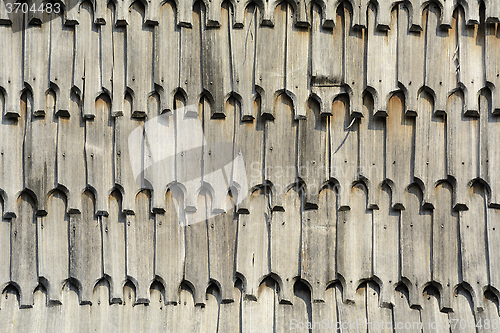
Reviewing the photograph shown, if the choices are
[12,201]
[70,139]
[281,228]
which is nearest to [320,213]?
[281,228]

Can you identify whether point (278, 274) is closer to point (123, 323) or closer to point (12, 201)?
point (123, 323)

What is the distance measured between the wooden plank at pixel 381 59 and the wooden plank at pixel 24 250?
91.4 inches

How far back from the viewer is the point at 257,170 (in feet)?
13.1

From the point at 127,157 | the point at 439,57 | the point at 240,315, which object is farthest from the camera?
the point at 439,57

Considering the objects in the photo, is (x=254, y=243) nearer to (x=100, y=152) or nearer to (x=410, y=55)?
(x=100, y=152)

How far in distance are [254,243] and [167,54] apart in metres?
1.34

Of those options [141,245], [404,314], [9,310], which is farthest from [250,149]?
[9,310]

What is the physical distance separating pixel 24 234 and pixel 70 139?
0.67m

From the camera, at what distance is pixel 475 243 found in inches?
157

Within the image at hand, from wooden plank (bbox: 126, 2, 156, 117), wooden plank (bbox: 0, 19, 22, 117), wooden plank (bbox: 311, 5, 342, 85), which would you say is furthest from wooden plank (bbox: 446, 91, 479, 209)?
wooden plank (bbox: 0, 19, 22, 117)

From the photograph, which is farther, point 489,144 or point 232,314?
point 489,144

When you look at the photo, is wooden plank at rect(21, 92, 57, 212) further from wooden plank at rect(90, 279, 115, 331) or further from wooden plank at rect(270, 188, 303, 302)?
wooden plank at rect(270, 188, 303, 302)

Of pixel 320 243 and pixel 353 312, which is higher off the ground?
pixel 320 243

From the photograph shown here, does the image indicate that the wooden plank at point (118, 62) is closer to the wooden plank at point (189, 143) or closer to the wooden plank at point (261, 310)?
the wooden plank at point (189, 143)
